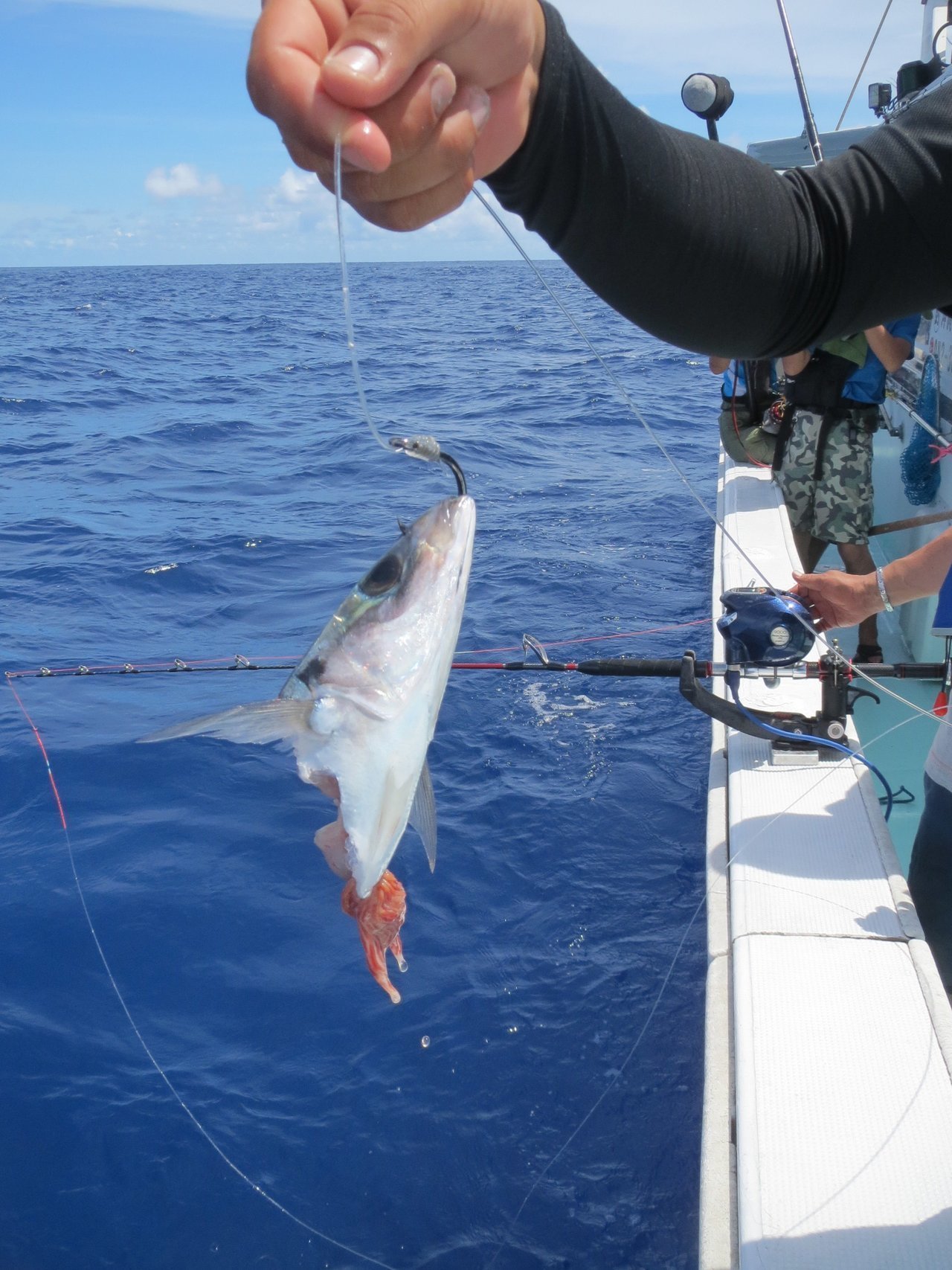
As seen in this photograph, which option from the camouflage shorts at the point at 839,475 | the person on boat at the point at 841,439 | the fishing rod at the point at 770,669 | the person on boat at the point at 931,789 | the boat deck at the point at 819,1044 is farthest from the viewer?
the camouflage shorts at the point at 839,475

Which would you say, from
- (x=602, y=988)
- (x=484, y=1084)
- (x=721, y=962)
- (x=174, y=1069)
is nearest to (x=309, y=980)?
(x=174, y=1069)

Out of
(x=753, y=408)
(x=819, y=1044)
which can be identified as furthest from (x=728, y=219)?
(x=753, y=408)

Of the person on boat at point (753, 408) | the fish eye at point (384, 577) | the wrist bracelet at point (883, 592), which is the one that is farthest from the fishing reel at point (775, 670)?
the person on boat at point (753, 408)

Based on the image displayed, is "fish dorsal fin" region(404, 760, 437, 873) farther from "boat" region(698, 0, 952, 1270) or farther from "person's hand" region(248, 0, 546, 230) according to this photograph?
"boat" region(698, 0, 952, 1270)

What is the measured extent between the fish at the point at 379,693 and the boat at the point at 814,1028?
2.72 ft

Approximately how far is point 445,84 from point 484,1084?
116 inches

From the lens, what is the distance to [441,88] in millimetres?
803

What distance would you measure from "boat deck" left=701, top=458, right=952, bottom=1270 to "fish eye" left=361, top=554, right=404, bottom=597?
1.31m

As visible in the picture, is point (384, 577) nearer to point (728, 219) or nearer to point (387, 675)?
point (387, 675)

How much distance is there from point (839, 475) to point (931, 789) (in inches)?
113

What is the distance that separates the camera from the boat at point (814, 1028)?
66.8 inches

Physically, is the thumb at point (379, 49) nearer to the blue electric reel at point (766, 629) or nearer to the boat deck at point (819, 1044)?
the boat deck at point (819, 1044)

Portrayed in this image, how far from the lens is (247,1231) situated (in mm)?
2738

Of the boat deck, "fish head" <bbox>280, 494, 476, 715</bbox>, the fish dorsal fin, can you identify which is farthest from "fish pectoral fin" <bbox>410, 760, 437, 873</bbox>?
the boat deck
